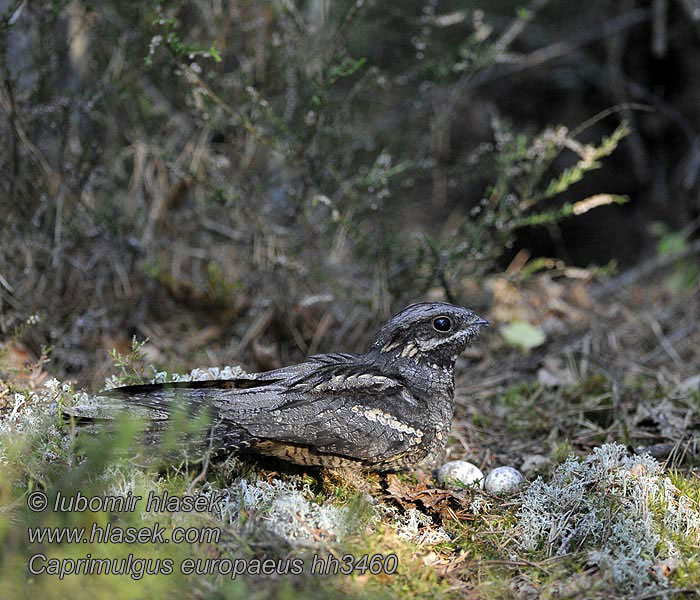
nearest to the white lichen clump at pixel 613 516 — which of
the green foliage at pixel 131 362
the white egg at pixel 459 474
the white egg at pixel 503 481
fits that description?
the white egg at pixel 503 481

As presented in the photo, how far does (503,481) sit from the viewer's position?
2.83 meters

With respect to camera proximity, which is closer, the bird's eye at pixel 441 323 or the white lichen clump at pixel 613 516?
the white lichen clump at pixel 613 516

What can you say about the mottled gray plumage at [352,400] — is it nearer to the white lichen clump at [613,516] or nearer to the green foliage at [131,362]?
the green foliage at [131,362]

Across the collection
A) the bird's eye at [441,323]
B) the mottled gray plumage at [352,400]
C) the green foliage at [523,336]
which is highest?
the bird's eye at [441,323]

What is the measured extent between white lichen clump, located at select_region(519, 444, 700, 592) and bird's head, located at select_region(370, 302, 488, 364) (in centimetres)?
67

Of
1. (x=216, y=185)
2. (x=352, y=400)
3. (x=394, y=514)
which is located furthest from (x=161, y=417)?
(x=216, y=185)

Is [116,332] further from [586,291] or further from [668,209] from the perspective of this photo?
[668,209]

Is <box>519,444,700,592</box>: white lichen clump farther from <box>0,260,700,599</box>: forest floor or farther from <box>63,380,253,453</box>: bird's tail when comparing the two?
<box>63,380,253,453</box>: bird's tail

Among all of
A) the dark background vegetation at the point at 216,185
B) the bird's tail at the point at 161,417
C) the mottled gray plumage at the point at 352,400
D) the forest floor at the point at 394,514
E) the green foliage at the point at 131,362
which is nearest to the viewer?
the forest floor at the point at 394,514

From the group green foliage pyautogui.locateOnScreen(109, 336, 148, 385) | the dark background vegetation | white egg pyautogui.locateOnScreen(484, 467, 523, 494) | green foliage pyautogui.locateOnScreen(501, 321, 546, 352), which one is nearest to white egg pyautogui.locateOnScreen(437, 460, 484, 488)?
white egg pyautogui.locateOnScreen(484, 467, 523, 494)

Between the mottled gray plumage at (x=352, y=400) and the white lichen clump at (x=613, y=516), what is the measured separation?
0.50m

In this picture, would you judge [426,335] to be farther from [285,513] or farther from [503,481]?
[285,513]

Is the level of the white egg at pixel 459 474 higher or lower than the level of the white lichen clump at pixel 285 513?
lower

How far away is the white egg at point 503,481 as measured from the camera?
2.82 m
